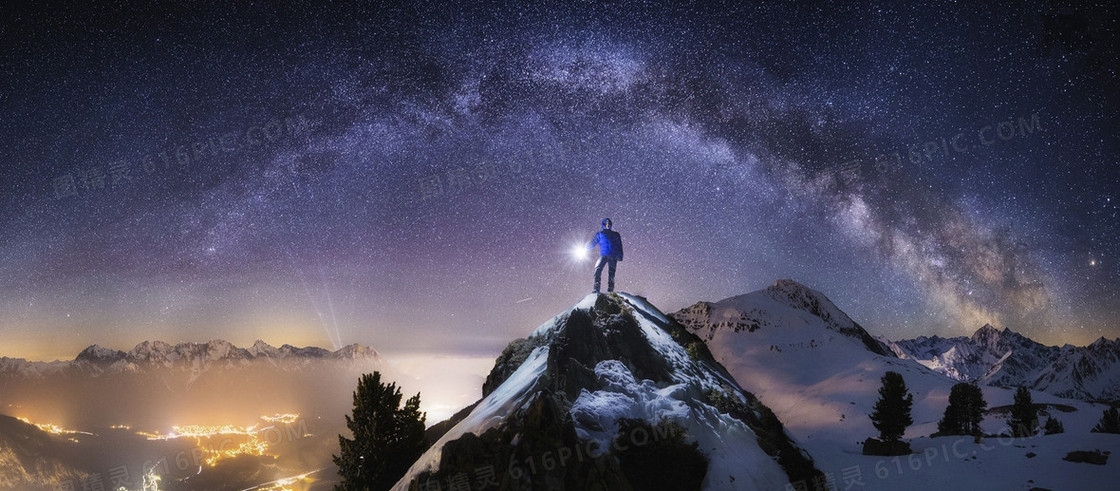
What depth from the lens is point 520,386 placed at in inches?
1008

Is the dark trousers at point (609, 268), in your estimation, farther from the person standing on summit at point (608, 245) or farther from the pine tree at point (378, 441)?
the pine tree at point (378, 441)

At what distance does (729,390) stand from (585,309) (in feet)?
37.5

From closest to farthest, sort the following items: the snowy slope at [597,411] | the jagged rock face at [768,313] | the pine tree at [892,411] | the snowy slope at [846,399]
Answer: the snowy slope at [597,411] → the snowy slope at [846,399] → the pine tree at [892,411] → the jagged rock face at [768,313]

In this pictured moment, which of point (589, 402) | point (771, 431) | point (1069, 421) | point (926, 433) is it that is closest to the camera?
point (589, 402)

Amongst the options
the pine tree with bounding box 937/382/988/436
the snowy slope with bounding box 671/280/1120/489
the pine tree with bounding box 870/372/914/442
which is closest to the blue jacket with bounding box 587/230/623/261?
the snowy slope with bounding box 671/280/1120/489

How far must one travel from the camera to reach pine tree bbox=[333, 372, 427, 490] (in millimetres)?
24703

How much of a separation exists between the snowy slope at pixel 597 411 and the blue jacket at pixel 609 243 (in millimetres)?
4108

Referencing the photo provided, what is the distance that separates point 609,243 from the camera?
30391 millimetres

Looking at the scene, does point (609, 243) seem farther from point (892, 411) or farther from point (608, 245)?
point (892, 411)

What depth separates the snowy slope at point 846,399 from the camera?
29.8 metres

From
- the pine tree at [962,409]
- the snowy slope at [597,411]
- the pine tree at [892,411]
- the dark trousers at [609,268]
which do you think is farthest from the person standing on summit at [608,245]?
the pine tree at [962,409]

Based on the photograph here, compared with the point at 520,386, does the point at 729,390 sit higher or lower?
lower

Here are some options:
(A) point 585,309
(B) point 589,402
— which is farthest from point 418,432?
(A) point 585,309

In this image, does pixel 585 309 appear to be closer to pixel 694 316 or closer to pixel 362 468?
pixel 362 468
